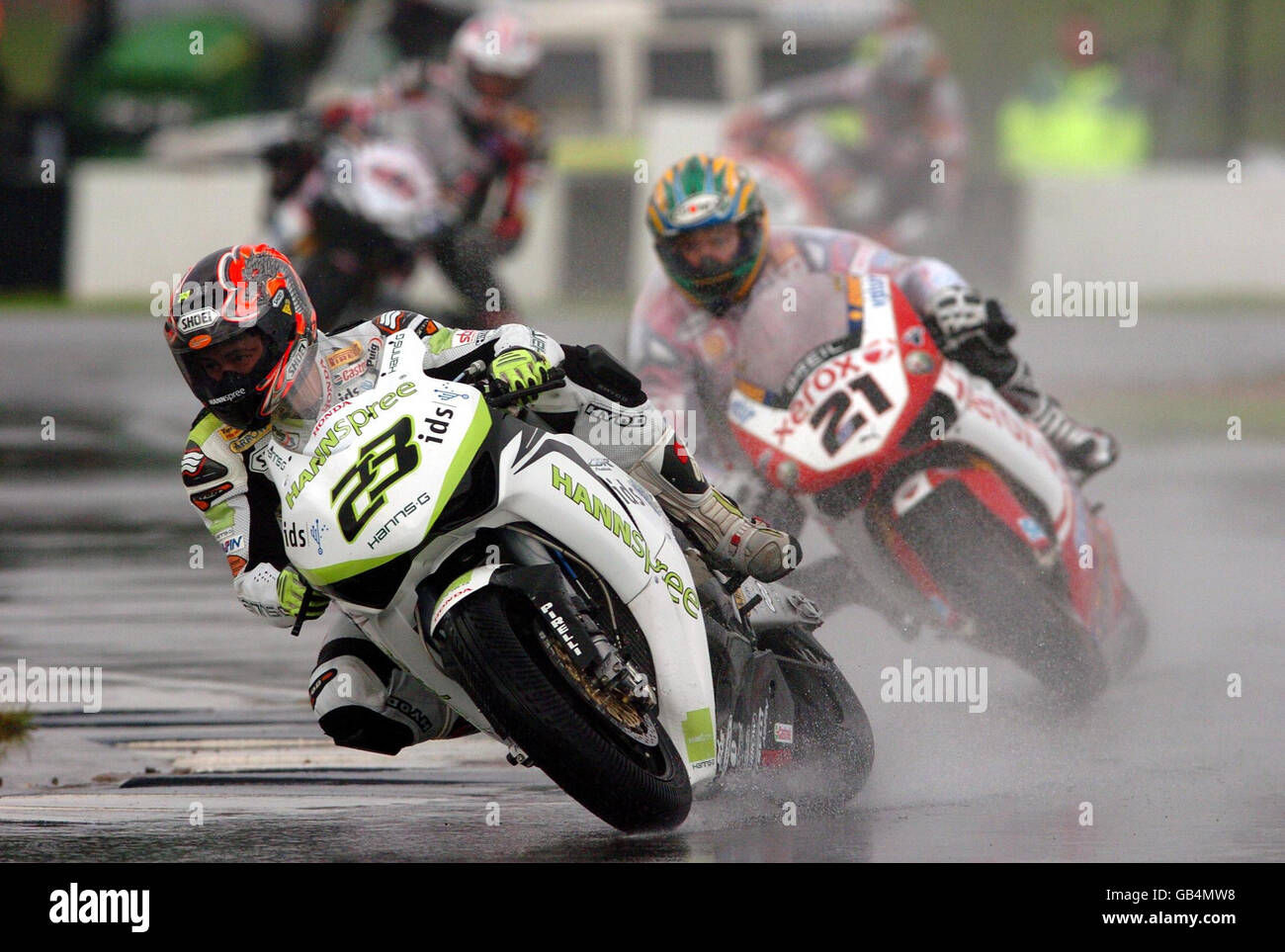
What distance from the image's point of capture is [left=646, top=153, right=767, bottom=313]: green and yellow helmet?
23.3 feet

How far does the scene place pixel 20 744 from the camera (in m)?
6.91

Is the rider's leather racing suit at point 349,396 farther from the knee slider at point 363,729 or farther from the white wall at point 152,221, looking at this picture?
the white wall at point 152,221

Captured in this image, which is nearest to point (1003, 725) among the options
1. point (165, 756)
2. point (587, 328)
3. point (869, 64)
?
point (165, 756)

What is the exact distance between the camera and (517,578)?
505 cm

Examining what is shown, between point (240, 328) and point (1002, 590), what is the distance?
105 inches

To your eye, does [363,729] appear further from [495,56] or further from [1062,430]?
[495,56]

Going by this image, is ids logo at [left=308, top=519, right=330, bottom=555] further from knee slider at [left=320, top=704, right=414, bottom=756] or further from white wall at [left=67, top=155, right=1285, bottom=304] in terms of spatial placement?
white wall at [left=67, top=155, right=1285, bottom=304]

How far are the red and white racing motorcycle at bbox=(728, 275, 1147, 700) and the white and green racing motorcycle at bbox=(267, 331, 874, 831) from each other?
3.73ft

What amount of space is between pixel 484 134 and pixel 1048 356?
4.92 m

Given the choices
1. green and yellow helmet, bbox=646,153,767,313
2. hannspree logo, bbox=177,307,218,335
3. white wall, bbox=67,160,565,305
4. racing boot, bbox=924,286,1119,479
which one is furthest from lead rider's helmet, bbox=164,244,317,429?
white wall, bbox=67,160,565,305

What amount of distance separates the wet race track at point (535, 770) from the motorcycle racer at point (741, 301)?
1.00 metres

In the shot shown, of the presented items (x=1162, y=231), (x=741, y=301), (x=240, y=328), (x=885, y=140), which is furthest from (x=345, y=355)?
(x=1162, y=231)
